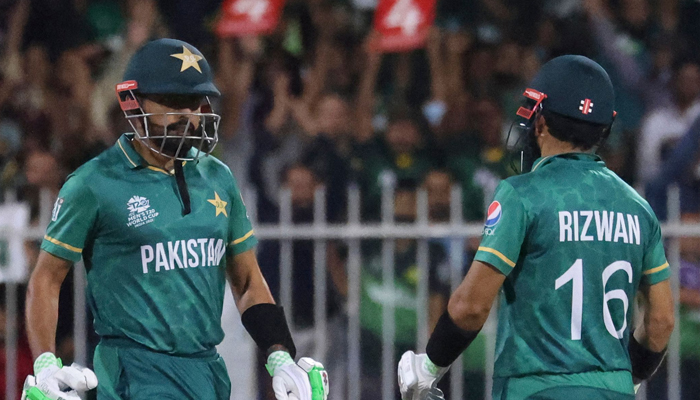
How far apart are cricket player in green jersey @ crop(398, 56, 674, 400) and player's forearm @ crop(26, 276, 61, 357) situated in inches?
50.6

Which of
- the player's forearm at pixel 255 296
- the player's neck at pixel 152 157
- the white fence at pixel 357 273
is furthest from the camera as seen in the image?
the white fence at pixel 357 273

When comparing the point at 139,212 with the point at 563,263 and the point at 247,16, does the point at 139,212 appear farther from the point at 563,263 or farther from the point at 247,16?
the point at 247,16

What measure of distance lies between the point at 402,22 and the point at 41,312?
556 cm

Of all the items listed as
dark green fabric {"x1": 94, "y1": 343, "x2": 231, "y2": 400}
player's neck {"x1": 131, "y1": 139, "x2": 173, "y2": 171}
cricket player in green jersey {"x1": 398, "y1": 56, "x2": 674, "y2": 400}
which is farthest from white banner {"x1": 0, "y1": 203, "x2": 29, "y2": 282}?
cricket player in green jersey {"x1": 398, "y1": 56, "x2": 674, "y2": 400}

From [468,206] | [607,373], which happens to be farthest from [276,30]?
[607,373]

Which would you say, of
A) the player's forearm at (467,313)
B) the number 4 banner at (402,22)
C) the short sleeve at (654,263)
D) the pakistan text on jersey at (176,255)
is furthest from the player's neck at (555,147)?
the number 4 banner at (402,22)

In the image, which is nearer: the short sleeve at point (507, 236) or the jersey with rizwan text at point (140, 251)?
the short sleeve at point (507, 236)

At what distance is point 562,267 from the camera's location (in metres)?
3.54

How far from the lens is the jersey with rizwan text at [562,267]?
11.6 ft

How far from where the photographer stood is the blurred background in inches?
242

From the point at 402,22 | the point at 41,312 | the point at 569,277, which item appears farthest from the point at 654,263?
the point at 402,22

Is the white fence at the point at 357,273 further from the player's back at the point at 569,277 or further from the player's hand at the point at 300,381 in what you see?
the player's back at the point at 569,277

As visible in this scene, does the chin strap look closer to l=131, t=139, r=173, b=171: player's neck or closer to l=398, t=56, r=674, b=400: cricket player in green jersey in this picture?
l=131, t=139, r=173, b=171: player's neck

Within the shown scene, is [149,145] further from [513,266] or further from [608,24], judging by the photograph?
[608,24]
